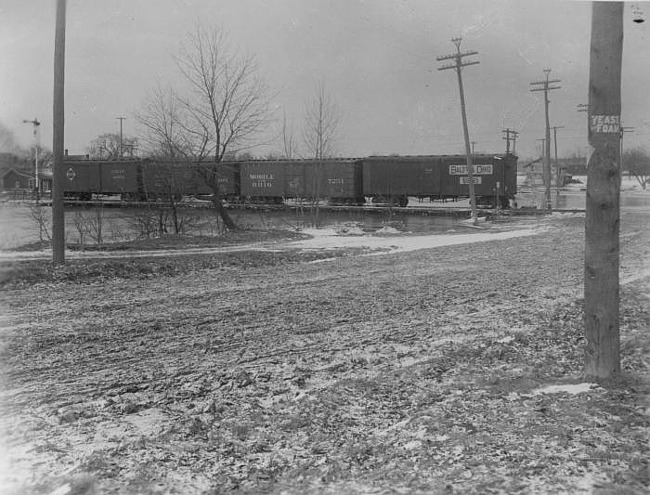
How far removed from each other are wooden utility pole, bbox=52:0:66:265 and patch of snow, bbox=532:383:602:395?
9815 mm

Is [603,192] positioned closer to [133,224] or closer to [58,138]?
[58,138]

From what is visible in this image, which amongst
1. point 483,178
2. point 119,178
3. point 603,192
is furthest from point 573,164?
point 603,192

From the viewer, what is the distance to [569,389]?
14.1ft

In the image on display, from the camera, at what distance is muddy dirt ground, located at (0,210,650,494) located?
3141mm

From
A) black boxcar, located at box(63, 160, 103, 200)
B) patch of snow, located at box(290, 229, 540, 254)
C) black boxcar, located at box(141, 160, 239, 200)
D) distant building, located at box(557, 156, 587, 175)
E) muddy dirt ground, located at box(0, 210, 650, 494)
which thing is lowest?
muddy dirt ground, located at box(0, 210, 650, 494)

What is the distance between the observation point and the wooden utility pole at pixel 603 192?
163 inches

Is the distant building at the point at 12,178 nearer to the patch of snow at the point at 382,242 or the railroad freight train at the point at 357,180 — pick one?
the patch of snow at the point at 382,242

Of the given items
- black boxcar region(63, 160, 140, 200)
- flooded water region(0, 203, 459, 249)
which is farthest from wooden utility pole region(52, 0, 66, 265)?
black boxcar region(63, 160, 140, 200)

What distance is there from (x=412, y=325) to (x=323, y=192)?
36821 millimetres

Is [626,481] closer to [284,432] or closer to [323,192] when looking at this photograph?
[284,432]

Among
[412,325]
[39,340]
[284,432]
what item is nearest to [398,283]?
[412,325]

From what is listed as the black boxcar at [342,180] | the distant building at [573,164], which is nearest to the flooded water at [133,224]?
the black boxcar at [342,180]

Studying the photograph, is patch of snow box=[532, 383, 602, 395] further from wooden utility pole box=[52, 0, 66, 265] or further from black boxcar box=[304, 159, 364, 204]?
black boxcar box=[304, 159, 364, 204]

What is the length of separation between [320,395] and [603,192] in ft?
8.06
